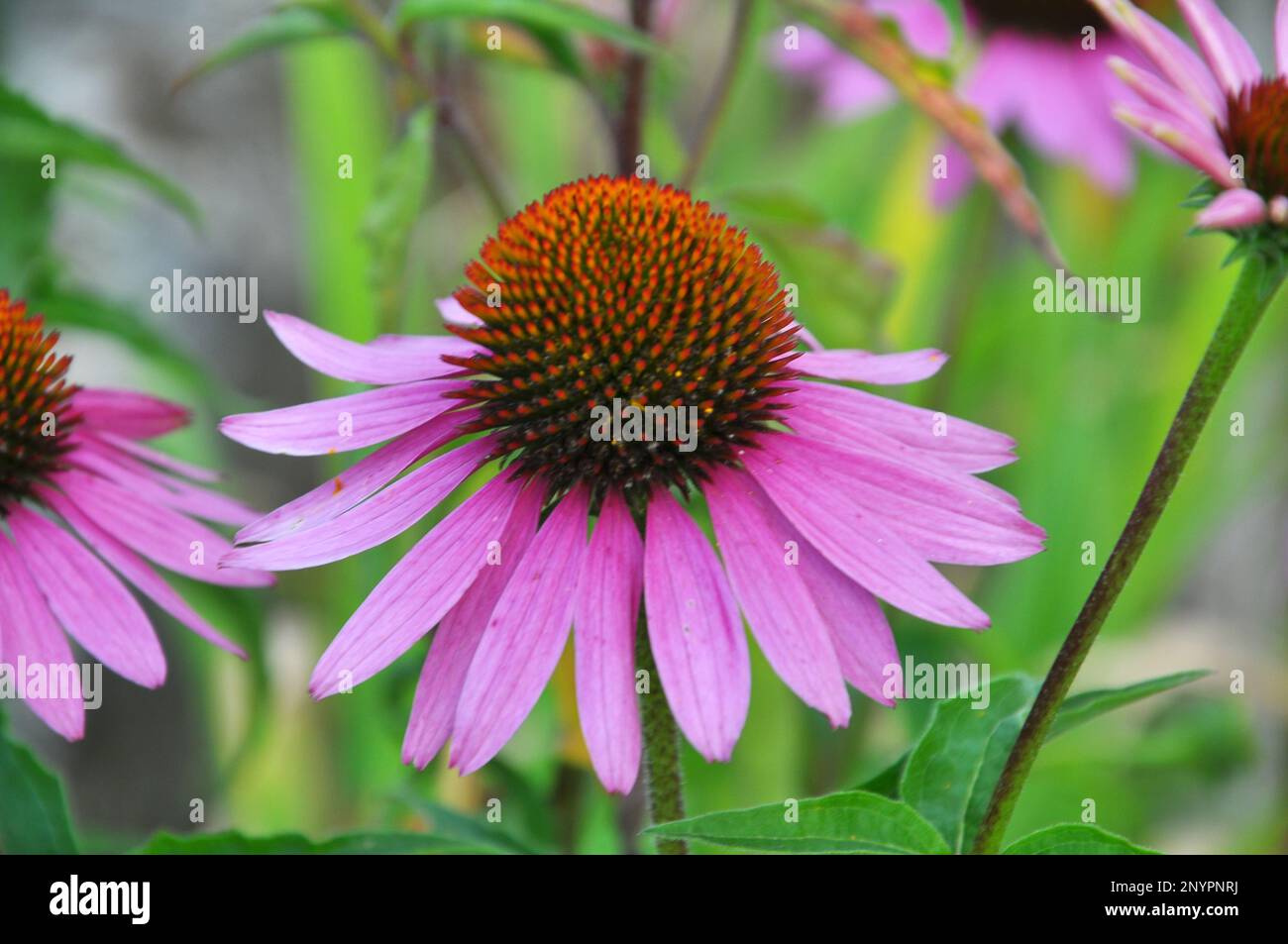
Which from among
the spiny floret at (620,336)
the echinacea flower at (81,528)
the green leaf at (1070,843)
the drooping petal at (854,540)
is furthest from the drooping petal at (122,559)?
the green leaf at (1070,843)

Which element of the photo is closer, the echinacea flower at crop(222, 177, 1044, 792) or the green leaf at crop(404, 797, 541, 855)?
the echinacea flower at crop(222, 177, 1044, 792)

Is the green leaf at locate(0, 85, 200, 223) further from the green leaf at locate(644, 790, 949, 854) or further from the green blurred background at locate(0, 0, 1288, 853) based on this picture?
the green leaf at locate(644, 790, 949, 854)

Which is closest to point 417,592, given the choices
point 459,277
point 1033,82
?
point 1033,82

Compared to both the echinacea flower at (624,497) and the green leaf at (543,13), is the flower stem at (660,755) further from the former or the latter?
the green leaf at (543,13)

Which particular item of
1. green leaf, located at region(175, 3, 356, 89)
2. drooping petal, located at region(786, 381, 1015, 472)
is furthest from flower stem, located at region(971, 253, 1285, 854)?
green leaf, located at region(175, 3, 356, 89)
